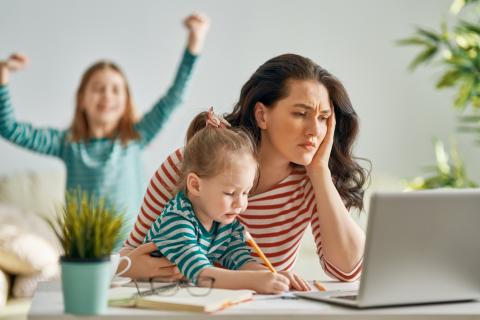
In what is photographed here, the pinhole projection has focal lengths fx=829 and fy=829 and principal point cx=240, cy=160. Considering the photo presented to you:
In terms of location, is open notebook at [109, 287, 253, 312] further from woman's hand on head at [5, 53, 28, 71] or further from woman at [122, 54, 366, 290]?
woman's hand on head at [5, 53, 28, 71]

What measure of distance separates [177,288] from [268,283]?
175 millimetres

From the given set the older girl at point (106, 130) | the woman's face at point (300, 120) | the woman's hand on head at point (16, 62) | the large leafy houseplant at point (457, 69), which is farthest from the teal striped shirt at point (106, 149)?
the woman's face at point (300, 120)

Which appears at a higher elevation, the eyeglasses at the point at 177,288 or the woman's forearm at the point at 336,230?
the woman's forearm at the point at 336,230

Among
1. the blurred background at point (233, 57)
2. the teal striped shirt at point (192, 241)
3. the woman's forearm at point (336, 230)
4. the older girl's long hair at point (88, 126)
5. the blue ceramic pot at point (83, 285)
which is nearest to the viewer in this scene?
the blue ceramic pot at point (83, 285)

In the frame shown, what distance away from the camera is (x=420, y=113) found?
4.31 metres

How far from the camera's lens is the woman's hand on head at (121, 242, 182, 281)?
1.74 meters

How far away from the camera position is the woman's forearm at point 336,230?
196 cm

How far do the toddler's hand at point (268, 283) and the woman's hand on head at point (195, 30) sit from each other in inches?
93.1

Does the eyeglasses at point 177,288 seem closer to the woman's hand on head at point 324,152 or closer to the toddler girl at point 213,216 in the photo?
the toddler girl at point 213,216

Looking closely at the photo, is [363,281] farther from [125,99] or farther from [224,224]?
[125,99]

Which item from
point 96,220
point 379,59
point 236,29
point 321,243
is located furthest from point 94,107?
point 96,220

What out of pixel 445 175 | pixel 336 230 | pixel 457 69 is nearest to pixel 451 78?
pixel 457 69

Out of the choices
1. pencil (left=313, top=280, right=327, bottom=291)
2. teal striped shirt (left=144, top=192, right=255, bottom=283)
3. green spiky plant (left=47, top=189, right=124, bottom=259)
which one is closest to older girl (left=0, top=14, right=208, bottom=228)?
teal striped shirt (left=144, top=192, right=255, bottom=283)

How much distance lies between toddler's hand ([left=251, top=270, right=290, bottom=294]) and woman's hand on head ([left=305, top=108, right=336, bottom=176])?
49 centimetres
